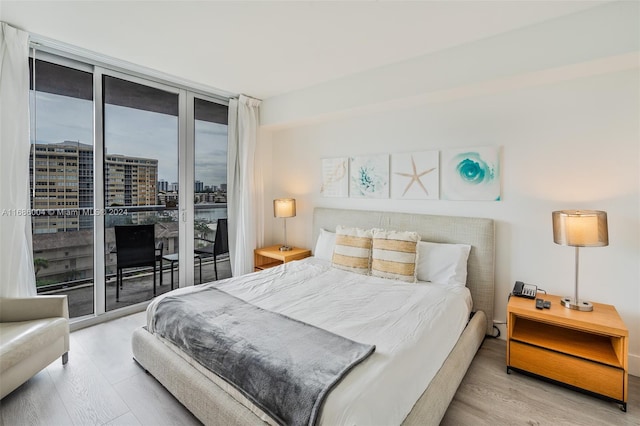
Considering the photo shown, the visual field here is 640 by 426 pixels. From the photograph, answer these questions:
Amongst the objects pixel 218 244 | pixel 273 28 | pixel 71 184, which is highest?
pixel 273 28

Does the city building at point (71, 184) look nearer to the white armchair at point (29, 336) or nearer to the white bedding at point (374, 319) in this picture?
the white armchair at point (29, 336)

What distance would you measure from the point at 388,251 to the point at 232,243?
87.4 inches

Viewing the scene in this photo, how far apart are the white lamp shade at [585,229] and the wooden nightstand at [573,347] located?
19.8 inches

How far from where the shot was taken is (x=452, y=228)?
296 centimetres

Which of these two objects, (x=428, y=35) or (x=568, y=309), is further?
(x=428, y=35)

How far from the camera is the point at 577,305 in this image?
2184 millimetres

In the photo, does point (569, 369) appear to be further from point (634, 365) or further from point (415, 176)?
point (415, 176)

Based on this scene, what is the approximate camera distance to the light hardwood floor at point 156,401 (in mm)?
1798

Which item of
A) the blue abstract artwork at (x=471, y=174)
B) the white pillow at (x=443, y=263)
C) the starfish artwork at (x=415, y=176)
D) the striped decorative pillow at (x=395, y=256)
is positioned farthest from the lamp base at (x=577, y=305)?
the starfish artwork at (x=415, y=176)

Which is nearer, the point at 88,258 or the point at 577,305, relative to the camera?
the point at 577,305

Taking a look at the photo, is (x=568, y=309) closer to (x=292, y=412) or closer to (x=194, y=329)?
(x=292, y=412)

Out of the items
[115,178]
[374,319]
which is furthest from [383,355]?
[115,178]

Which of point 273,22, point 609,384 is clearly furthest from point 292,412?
point 273,22

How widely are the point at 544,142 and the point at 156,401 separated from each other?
3.51m
